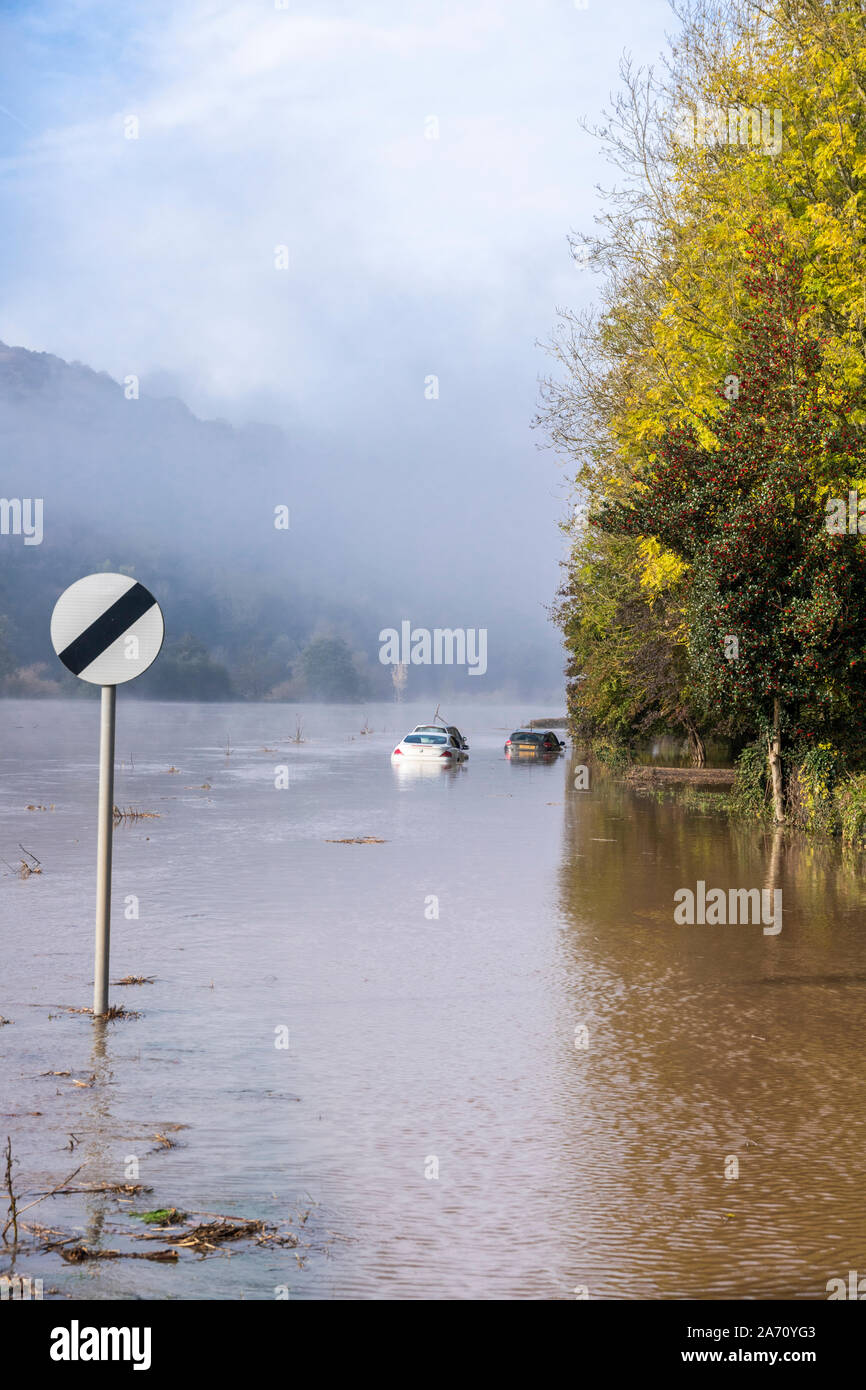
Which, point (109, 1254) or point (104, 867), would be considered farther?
point (104, 867)

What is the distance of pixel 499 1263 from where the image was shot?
5293 mm

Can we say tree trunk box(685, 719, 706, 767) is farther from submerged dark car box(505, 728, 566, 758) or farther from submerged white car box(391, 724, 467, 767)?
submerged dark car box(505, 728, 566, 758)

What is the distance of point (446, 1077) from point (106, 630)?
354cm

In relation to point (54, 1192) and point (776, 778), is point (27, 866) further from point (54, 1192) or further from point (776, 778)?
point (776, 778)

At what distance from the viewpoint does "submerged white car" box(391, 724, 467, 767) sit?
48.6 meters

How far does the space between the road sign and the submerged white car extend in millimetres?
39095

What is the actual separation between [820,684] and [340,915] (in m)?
11.1

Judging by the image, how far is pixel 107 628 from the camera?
9.22 m

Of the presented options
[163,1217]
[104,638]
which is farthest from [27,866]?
[163,1217]

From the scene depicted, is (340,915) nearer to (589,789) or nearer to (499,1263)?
(499,1263)

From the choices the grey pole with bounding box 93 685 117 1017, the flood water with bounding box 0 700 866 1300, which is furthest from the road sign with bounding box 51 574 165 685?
the flood water with bounding box 0 700 866 1300

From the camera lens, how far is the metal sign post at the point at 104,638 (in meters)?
9.14
